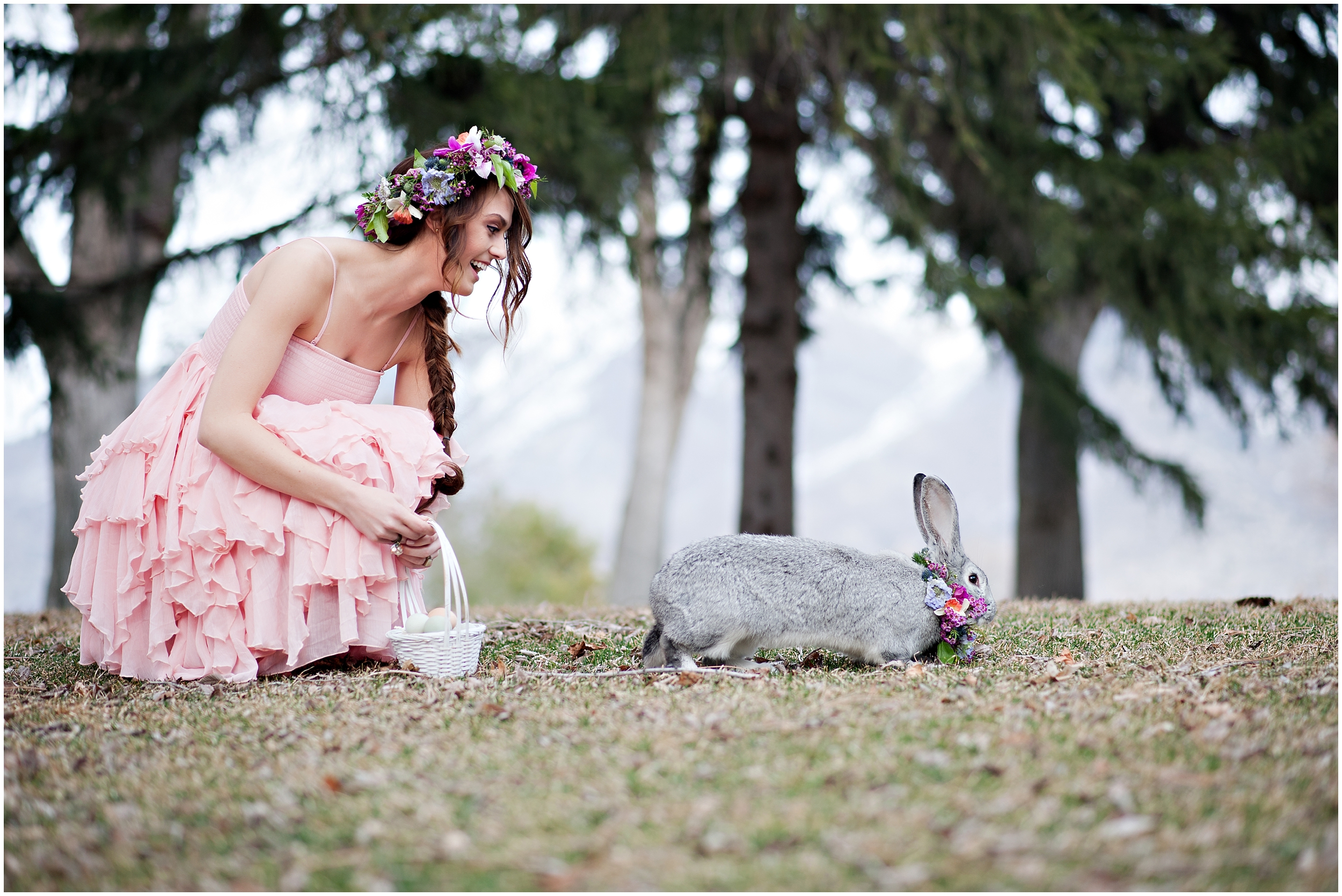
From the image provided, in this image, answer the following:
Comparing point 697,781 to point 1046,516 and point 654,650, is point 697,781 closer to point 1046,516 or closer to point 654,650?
point 654,650

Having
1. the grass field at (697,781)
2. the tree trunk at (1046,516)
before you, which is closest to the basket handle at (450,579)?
the grass field at (697,781)

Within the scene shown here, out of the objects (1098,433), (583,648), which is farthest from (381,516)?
(1098,433)

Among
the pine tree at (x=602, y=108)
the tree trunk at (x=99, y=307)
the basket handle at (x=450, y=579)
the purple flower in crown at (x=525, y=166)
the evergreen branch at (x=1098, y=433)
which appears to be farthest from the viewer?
the evergreen branch at (x=1098, y=433)

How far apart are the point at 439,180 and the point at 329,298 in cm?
52

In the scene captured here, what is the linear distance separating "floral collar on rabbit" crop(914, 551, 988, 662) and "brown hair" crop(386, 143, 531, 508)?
1.55 meters

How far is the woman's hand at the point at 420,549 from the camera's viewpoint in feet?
10.3

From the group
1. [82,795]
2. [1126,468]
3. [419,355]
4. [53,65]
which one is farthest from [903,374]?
[82,795]

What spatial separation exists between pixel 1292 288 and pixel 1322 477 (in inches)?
532

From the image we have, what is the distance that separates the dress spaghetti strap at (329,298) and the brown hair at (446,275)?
220 millimetres

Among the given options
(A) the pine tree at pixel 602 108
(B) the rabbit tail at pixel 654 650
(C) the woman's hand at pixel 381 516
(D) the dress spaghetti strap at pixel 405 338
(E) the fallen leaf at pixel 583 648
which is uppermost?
(A) the pine tree at pixel 602 108

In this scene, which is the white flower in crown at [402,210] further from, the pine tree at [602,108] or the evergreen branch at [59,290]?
the evergreen branch at [59,290]

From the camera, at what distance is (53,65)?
23.7ft

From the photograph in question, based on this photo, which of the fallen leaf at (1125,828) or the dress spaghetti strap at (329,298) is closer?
the fallen leaf at (1125,828)

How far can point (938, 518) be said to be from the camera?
10.7 feet
